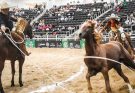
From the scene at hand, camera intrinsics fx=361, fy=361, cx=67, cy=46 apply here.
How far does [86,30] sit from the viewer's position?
26.9ft

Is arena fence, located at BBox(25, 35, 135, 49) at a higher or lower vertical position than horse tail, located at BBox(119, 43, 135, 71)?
lower

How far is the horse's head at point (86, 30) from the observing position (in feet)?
26.7

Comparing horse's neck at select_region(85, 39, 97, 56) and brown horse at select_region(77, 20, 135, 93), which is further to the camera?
horse's neck at select_region(85, 39, 97, 56)

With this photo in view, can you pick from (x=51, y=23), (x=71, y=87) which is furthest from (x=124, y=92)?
(x=51, y=23)

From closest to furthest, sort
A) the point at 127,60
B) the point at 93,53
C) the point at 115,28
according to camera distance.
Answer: the point at 93,53
the point at 127,60
the point at 115,28

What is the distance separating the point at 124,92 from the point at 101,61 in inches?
51.0

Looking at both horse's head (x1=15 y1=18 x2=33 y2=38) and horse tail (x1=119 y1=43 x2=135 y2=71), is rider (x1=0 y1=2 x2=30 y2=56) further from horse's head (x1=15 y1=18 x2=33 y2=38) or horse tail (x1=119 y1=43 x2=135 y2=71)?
horse tail (x1=119 y1=43 x2=135 y2=71)

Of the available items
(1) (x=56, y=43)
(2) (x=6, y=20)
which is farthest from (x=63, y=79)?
(1) (x=56, y=43)

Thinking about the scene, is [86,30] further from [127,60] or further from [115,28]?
[115,28]

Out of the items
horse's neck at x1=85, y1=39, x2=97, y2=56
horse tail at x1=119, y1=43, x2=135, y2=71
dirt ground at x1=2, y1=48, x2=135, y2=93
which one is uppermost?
horse's neck at x1=85, y1=39, x2=97, y2=56

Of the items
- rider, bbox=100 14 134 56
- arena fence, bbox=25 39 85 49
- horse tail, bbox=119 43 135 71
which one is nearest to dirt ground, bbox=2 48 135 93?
horse tail, bbox=119 43 135 71

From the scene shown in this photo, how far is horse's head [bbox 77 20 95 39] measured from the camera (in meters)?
8.13

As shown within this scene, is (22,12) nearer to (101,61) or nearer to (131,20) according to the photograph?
(131,20)

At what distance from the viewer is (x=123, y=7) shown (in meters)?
32.6
